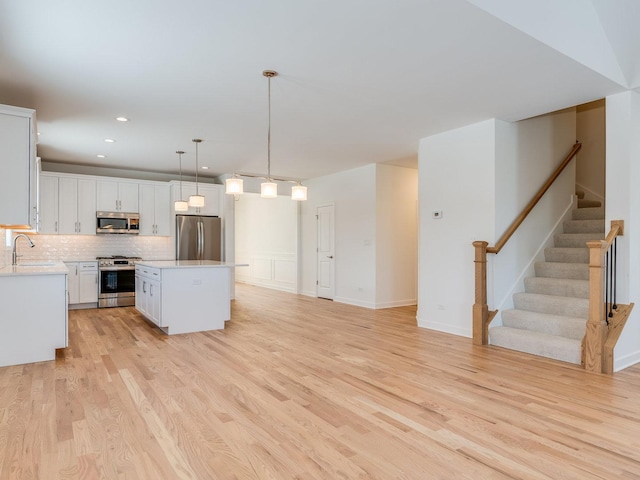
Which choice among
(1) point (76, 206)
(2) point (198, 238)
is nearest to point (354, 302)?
(2) point (198, 238)

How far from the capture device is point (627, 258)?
13.1 feet

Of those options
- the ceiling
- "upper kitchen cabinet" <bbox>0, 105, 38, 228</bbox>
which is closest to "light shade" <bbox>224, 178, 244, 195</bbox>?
the ceiling

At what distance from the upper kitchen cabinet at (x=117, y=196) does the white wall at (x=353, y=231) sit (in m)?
3.66

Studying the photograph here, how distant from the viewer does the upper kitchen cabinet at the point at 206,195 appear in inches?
324

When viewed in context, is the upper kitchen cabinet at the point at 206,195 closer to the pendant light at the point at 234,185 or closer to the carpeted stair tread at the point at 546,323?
the pendant light at the point at 234,185

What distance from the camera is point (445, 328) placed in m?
5.42

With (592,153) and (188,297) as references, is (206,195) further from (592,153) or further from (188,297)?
(592,153)

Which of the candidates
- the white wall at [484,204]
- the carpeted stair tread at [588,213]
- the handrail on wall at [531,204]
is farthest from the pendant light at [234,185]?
the carpeted stair tread at [588,213]

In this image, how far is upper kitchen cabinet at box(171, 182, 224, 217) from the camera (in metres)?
8.22

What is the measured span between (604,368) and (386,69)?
3315 mm

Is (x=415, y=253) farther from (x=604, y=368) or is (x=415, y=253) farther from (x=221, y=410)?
(x=221, y=410)

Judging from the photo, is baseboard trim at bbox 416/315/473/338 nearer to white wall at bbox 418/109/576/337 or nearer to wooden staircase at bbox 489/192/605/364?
white wall at bbox 418/109/576/337

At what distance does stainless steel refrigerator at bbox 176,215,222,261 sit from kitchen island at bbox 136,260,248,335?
7.48ft

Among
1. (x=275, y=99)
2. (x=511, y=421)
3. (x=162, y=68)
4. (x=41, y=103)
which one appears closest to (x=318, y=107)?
Result: (x=275, y=99)
